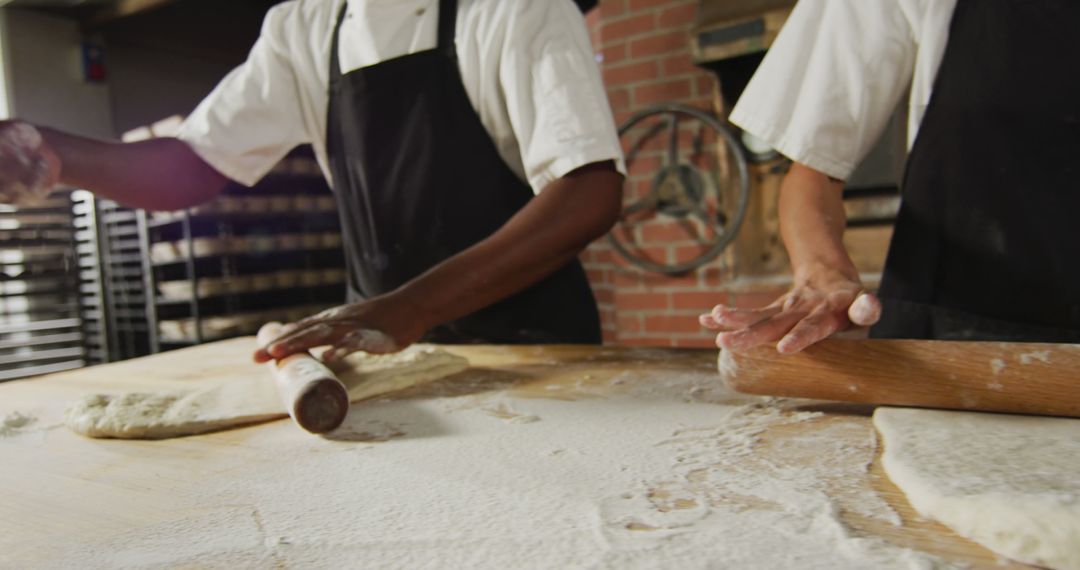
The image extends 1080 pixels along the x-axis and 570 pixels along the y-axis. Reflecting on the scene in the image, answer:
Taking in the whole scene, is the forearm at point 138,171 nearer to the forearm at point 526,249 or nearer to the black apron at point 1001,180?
the forearm at point 526,249

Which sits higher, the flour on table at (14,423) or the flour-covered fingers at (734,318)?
the flour-covered fingers at (734,318)

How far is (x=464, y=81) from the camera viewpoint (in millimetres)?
1378

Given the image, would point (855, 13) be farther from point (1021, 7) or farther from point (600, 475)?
point (600, 475)

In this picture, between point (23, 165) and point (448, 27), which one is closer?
point (23, 165)

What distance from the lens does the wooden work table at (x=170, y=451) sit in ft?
1.74

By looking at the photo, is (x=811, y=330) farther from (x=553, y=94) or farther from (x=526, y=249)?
(x=553, y=94)

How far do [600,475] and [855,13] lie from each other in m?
0.89

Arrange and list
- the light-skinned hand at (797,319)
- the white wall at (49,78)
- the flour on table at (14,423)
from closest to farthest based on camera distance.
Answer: the light-skinned hand at (797,319), the flour on table at (14,423), the white wall at (49,78)

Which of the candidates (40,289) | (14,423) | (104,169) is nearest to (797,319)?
(14,423)

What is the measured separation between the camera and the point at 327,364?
104 cm

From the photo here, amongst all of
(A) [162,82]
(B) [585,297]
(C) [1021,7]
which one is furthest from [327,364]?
(A) [162,82]

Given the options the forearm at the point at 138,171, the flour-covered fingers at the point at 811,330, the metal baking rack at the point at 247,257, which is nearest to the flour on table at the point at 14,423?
the forearm at the point at 138,171

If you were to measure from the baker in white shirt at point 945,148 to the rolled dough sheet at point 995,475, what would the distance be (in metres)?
0.22

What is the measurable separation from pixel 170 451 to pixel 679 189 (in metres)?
2.21
